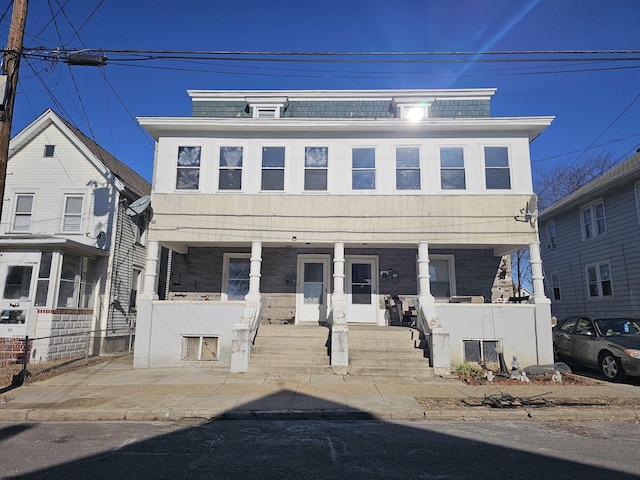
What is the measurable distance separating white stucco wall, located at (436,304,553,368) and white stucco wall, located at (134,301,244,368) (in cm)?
587

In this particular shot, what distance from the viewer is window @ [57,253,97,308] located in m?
14.2

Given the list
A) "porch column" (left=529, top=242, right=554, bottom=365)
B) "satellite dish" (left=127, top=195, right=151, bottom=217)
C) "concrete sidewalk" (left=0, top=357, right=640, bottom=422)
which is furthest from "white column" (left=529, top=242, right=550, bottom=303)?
"satellite dish" (left=127, top=195, right=151, bottom=217)

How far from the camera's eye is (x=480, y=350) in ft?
37.6

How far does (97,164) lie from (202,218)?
616 cm

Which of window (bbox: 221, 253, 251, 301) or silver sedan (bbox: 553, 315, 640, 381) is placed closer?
silver sedan (bbox: 553, 315, 640, 381)

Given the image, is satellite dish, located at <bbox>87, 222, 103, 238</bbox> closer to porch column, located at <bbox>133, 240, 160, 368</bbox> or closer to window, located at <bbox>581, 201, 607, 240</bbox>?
porch column, located at <bbox>133, 240, 160, 368</bbox>

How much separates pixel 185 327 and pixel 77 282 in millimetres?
5609

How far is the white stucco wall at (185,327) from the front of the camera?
11.6m

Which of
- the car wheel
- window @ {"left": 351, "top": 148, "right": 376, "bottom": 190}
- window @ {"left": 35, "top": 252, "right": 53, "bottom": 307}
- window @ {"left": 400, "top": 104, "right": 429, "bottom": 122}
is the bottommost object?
the car wheel

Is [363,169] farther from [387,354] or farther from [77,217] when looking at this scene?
[77,217]

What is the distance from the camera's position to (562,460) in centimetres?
478

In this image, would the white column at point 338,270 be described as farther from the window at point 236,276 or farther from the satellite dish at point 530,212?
the satellite dish at point 530,212

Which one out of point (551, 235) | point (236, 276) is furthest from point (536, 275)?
point (551, 235)

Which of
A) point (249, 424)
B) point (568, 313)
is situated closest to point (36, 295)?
point (249, 424)
